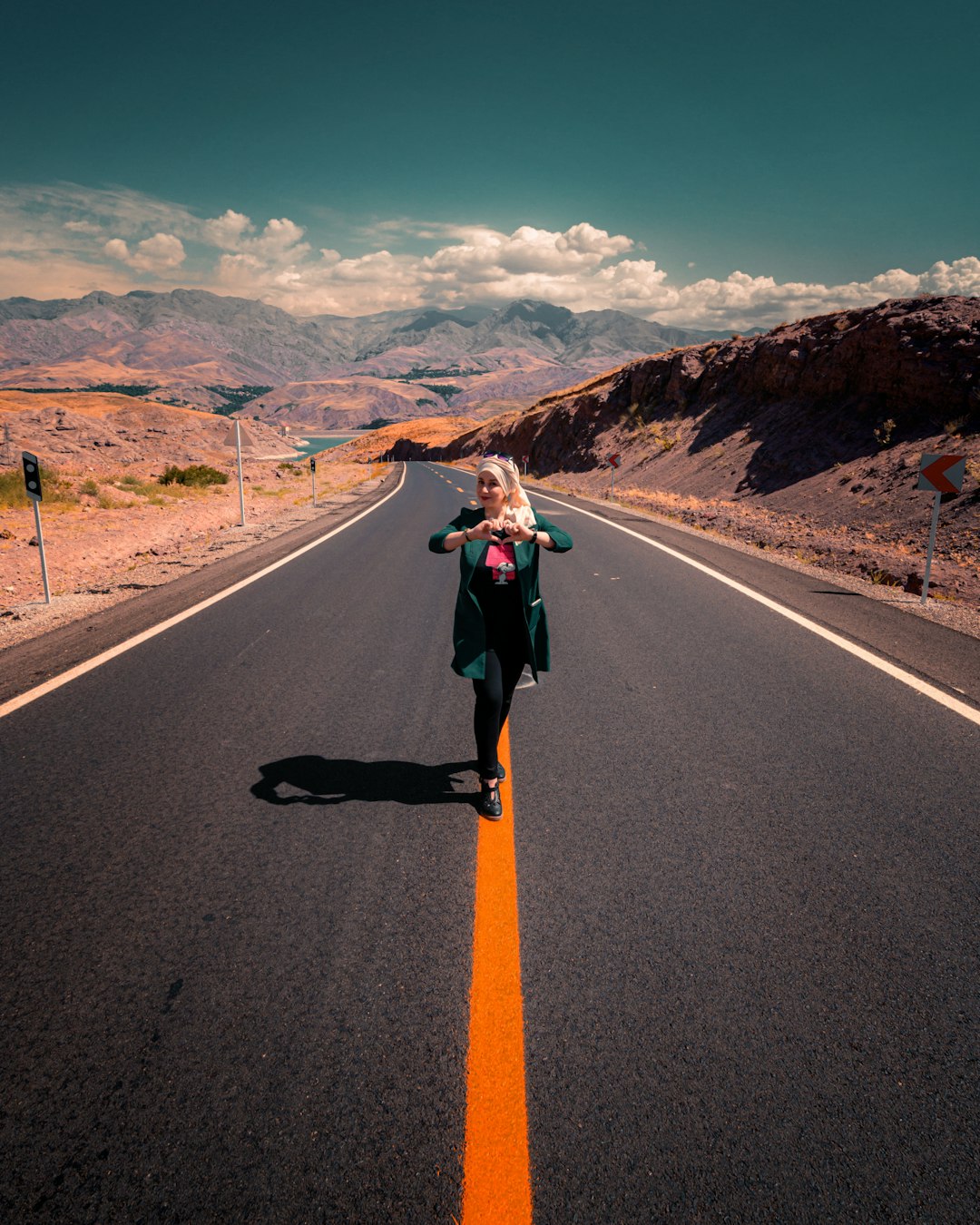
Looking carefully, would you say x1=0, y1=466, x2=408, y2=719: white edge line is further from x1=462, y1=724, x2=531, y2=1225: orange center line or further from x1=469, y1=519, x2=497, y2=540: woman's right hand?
x1=462, y1=724, x2=531, y2=1225: orange center line

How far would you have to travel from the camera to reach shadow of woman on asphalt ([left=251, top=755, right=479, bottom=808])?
11.1 ft

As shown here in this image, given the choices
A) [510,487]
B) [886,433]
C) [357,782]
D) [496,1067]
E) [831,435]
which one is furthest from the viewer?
[831,435]

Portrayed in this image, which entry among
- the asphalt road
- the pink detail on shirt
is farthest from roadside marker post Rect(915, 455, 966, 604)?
the pink detail on shirt

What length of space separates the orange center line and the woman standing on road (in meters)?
0.67

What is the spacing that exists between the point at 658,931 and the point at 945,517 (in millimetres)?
13095

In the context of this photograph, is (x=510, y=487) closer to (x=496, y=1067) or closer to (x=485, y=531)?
(x=485, y=531)

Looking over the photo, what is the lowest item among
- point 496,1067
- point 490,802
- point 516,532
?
point 496,1067

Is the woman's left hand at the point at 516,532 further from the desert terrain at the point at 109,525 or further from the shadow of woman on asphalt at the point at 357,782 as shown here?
the desert terrain at the point at 109,525

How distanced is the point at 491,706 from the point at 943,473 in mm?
7520

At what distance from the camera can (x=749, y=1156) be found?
1697 millimetres

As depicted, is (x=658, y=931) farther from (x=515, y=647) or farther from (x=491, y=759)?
A: (x=515, y=647)

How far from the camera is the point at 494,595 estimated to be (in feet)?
11.0

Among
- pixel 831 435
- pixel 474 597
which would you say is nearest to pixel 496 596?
pixel 474 597

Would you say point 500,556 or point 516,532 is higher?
point 516,532
